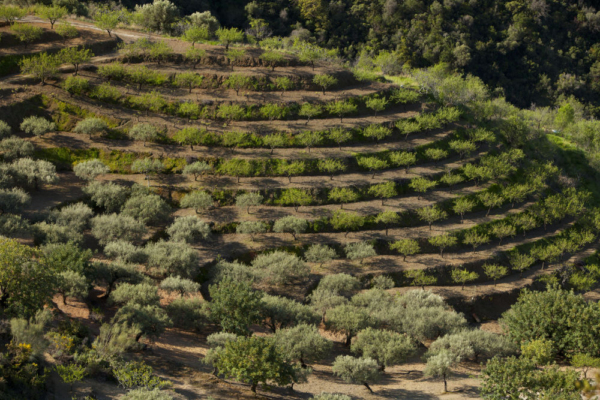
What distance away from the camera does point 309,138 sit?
2586 inches

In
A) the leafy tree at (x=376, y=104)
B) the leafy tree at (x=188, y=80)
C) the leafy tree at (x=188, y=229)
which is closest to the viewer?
the leafy tree at (x=188, y=229)

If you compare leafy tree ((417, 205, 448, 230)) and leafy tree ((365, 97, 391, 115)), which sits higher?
leafy tree ((365, 97, 391, 115))

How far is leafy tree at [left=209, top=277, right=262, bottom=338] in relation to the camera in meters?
39.8

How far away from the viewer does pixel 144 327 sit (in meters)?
36.1

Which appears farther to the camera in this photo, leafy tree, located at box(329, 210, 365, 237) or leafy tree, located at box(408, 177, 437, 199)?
leafy tree, located at box(408, 177, 437, 199)

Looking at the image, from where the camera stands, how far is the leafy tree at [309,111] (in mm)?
69250

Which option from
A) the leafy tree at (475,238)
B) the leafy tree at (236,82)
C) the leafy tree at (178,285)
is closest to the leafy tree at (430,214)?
the leafy tree at (475,238)

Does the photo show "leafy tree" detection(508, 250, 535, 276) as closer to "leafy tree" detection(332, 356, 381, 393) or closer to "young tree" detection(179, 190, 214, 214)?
"leafy tree" detection(332, 356, 381, 393)

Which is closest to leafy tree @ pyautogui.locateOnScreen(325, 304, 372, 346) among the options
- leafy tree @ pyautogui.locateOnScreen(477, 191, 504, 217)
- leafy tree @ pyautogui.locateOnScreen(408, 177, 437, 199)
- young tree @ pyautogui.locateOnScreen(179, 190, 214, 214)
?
young tree @ pyautogui.locateOnScreen(179, 190, 214, 214)

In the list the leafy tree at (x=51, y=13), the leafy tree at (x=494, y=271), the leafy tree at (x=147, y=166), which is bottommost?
the leafy tree at (x=494, y=271)

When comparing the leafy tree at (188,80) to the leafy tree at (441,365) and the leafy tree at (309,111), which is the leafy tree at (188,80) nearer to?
the leafy tree at (309,111)

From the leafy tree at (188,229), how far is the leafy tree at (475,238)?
2828 centimetres

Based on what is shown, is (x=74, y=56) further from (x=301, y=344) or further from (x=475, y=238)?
(x=475, y=238)

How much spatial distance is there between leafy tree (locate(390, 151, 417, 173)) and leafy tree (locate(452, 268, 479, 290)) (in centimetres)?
1557
